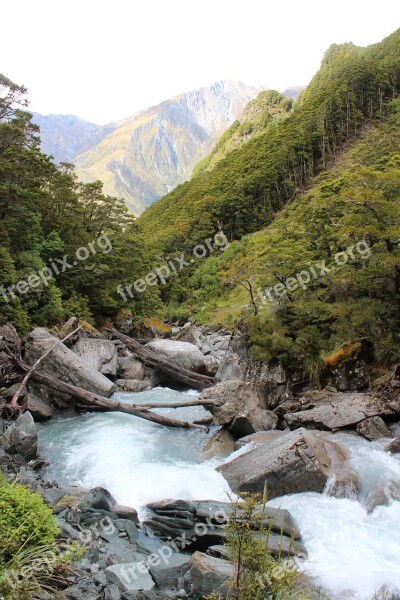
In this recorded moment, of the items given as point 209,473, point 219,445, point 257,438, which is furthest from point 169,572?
point 257,438

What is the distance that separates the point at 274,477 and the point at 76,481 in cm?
603

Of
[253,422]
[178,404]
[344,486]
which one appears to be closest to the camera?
[344,486]

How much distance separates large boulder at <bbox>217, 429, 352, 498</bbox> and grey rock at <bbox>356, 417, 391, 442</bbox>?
98.8 inches

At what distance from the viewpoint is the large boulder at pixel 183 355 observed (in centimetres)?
2681

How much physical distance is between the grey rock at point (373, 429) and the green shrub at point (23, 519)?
10.6 meters

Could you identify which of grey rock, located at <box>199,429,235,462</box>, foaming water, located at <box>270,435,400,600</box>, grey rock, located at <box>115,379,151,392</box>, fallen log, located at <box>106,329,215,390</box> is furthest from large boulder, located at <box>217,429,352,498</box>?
grey rock, located at <box>115,379,151,392</box>

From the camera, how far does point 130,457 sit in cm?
1501

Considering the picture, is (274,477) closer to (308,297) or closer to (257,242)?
(308,297)

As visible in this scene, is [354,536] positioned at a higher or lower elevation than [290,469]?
lower

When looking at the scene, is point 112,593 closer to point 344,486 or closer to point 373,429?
point 344,486

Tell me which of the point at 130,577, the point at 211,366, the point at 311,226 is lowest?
the point at 211,366

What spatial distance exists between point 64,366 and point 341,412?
13.0m

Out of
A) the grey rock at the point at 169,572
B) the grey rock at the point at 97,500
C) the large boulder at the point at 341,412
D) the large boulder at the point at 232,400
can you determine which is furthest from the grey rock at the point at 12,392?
the grey rock at the point at 169,572

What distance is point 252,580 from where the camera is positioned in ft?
16.3
